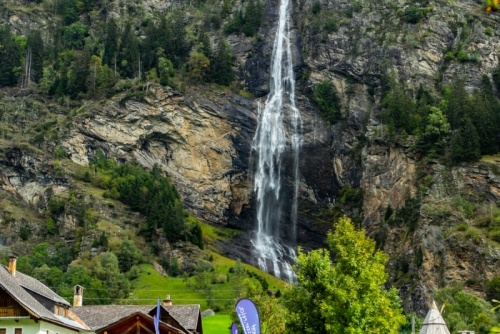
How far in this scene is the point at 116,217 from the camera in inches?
4924

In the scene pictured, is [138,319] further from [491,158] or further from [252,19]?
[252,19]

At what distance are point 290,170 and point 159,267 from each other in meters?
30.5

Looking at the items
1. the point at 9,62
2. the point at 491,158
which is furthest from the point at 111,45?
the point at 491,158

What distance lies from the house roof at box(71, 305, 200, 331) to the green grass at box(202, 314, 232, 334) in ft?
81.5

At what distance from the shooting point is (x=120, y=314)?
6106cm

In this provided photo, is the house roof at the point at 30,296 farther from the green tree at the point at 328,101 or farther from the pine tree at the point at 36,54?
the pine tree at the point at 36,54

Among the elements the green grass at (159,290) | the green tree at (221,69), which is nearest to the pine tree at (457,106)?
the green tree at (221,69)

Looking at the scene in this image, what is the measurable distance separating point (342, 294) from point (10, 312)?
75.4 ft

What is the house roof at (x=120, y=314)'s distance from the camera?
2323 inches

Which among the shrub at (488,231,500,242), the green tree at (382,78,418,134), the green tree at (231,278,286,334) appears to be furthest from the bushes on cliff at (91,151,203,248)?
the green tree at (231,278,286,334)

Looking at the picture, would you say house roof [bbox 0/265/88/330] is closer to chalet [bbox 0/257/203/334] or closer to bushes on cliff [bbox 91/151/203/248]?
chalet [bbox 0/257/203/334]

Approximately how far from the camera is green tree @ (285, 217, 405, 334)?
40281mm

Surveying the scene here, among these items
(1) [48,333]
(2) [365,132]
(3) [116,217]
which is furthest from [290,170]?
(1) [48,333]

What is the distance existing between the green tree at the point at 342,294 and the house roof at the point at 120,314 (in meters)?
17.0
